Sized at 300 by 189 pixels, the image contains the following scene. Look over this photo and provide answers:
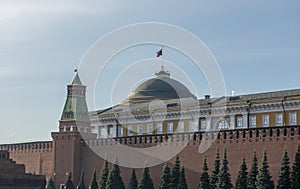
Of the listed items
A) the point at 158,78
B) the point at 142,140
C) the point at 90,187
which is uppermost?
the point at 158,78

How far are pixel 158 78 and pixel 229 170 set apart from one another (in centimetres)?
1477

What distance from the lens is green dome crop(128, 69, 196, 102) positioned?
43544mm

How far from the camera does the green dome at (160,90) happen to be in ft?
143

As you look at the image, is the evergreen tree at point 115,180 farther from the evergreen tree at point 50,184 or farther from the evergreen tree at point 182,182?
the evergreen tree at point 50,184

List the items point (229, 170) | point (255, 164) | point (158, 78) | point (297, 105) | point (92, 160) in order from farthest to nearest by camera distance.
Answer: point (158, 78)
point (92, 160)
point (297, 105)
point (229, 170)
point (255, 164)

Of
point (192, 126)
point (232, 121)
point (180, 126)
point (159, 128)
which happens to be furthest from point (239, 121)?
point (159, 128)

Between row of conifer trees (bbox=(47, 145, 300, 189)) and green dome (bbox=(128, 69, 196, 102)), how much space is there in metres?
8.61

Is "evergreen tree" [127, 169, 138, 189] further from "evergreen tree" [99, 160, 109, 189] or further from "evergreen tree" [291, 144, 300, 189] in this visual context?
"evergreen tree" [291, 144, 300, 189]

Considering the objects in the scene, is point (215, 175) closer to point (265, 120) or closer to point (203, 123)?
point (265, 120)

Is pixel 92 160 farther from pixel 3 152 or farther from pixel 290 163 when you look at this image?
pixel 290 163

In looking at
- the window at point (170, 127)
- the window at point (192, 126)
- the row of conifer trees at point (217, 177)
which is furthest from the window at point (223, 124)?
the row of conifer trees at point (217, 177)

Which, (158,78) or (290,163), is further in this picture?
(158,78)

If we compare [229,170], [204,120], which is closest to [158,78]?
[204,120]

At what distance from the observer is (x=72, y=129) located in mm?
39312
